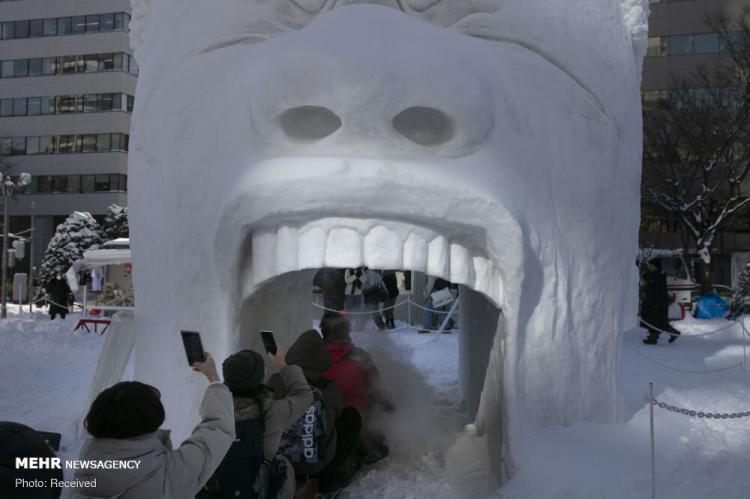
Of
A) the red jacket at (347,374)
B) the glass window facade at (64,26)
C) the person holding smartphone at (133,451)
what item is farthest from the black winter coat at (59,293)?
the glass window facade at (64,26)

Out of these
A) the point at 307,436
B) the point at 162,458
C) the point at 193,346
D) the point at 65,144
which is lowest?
the point at 307,436

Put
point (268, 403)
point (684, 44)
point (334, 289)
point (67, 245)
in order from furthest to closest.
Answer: point (684, 44), point (67, 245), point (334, 289), point (268, 403)

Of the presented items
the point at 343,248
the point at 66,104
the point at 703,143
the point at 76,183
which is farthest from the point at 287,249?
the point at 66,104

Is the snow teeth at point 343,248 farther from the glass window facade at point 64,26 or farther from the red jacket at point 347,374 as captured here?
the glass window facade at point 64,26

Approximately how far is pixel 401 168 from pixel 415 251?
0.44 metres

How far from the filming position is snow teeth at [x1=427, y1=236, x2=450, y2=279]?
11.4ft

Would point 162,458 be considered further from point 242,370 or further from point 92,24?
point 92,24

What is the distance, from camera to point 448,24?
11.6 feet

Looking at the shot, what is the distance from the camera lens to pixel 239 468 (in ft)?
9.12

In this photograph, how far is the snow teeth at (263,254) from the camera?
11.5ft

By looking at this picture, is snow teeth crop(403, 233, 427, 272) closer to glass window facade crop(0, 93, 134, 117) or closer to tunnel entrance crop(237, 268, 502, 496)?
tunnel entrance crop(237, 268, 502, 496)

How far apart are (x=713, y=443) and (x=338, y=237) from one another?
8.34 ft

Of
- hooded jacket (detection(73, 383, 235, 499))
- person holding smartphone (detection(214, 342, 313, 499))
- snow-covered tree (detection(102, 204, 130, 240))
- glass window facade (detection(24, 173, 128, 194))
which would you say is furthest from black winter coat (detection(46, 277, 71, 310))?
glass window facade (detection(24, 173, 128, 194))

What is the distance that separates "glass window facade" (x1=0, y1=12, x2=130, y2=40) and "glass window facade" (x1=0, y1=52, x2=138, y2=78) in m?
1.24
